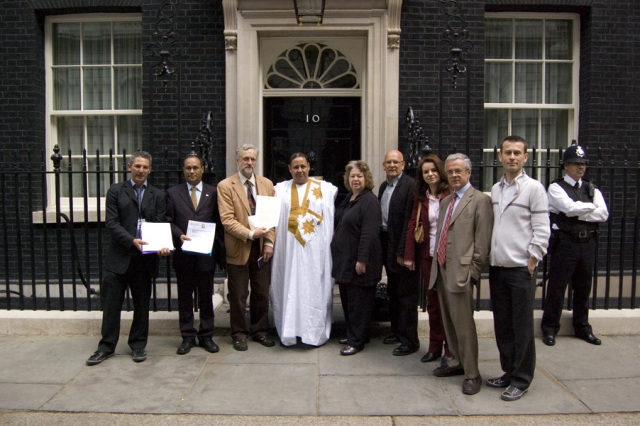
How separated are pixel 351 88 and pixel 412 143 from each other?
5.68ft

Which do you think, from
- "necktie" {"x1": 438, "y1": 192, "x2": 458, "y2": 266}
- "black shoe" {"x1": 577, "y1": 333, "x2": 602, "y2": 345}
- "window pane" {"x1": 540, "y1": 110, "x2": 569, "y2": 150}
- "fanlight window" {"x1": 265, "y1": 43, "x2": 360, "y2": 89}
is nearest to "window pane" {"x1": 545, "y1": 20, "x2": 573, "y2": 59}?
"window pane" {"x1": 540, "y1": 110, "x2": 569, "y2": 150}

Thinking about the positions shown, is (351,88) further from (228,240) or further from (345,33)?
(228,240)

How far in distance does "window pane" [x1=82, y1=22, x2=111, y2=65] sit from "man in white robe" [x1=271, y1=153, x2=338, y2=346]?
4275 millimetres

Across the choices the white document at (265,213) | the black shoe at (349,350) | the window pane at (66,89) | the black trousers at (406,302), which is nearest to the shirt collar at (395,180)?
the black trousers at (406,302)

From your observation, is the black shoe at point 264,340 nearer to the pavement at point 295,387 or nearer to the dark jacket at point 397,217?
the pavement at point 295,387

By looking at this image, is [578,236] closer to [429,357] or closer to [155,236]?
[429,357]

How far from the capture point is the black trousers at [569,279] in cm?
559

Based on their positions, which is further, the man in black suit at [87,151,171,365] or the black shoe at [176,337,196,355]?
the black shoe at [176,337,196,355]

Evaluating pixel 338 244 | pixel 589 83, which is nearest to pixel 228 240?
pixel 338 244

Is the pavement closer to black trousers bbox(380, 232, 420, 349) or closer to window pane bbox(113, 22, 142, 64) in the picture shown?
black trousers bbox(380, 232, 420, 349)

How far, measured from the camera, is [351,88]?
26.8 ft

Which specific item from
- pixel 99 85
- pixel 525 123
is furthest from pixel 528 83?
pixel 99 85

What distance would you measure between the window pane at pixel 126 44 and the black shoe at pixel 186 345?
451cm

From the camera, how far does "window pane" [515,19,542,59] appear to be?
832cm
